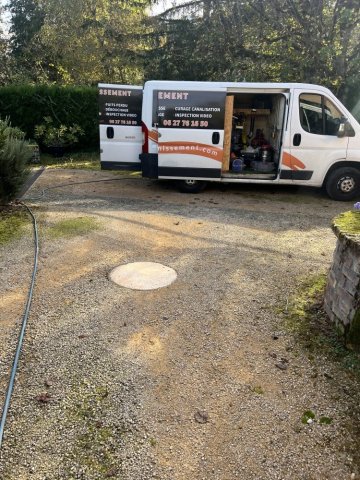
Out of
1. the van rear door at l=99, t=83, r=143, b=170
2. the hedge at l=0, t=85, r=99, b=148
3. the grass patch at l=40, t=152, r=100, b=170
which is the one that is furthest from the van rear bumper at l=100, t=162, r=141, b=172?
the hedge at l=0, t=85, r=99, b=148

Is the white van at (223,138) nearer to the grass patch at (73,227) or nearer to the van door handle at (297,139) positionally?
the van door handle at (297,139)

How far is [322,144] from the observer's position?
25.8 feet

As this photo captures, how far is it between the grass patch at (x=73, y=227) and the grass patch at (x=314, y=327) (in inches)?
135

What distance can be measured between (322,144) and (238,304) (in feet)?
16.9

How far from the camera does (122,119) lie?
27.4 ft

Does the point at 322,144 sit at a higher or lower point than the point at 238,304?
higher

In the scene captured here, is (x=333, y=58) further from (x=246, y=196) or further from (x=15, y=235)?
(x=15, y=235)

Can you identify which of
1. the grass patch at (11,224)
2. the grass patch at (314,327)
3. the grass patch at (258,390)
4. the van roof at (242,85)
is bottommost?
the grass patch at (258,390)

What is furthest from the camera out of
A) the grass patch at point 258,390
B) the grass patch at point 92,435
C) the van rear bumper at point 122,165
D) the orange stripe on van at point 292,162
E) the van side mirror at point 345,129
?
the van rear bumper at point 122,165

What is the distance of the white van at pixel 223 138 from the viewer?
303 inches

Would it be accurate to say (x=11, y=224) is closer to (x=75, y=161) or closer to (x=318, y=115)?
(x=318, y=115)

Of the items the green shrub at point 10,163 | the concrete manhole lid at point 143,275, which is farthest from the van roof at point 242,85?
the concrete manhole lid at point 143,275

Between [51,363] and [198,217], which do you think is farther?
[198,217]

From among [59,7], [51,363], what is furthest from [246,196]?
[59,7]
